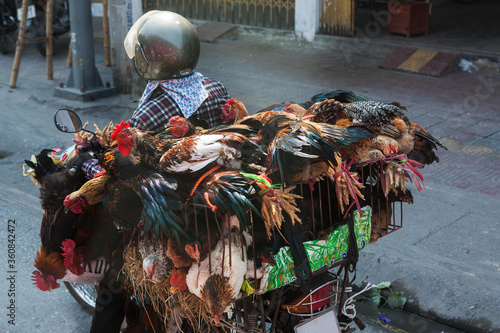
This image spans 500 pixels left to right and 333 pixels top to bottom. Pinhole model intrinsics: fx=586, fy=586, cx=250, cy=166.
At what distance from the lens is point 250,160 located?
2.57 meters

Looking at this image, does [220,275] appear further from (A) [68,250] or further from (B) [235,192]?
(A) [68,250]

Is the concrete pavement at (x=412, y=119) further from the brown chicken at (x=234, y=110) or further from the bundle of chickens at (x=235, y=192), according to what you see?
the brown chicken at (x=234, y=110)

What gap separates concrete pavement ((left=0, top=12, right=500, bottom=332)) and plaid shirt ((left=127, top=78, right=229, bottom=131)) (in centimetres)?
177

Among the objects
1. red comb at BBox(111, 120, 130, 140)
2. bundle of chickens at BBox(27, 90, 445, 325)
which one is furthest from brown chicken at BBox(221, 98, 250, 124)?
red comb at BBox(111, 120, 130, 140)

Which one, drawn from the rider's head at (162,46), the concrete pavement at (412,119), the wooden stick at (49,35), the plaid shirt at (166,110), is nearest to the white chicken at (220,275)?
the plaid shirt at (166,110)

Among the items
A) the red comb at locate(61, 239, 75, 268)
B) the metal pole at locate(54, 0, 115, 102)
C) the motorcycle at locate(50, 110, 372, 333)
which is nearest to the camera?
the motorcycle at locate(50, 110, 372, 333)

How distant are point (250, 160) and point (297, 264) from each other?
0.51 meters

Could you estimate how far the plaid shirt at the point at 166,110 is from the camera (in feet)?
10.5

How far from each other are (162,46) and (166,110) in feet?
1.21

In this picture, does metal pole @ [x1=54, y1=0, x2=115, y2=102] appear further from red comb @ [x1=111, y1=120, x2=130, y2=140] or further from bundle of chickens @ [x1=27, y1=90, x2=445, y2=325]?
red comb @ [x1=111, y1=120, x2=130, y2=140]

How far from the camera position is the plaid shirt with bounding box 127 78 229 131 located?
10.5 feet

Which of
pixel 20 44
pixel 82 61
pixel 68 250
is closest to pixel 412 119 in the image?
pixel 82 61

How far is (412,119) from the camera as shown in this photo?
7984mm

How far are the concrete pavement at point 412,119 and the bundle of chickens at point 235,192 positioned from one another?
1550 millimetres
